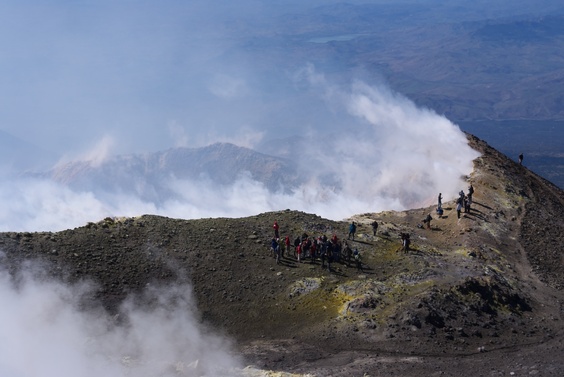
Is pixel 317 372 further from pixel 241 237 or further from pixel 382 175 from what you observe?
pixel 382 175

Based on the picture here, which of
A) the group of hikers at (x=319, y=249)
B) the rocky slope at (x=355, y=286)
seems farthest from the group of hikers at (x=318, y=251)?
the rocky slope at (x=355, y=286)

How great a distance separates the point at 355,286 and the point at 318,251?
5429 millimetres

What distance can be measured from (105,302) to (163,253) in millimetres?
7021

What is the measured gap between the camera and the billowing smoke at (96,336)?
3781cm

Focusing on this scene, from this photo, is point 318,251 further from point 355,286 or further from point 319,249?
point 355,286

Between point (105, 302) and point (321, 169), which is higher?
point (321, 169)

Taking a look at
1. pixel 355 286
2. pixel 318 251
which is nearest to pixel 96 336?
pixel 355 286

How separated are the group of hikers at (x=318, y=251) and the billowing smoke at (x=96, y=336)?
8.69m

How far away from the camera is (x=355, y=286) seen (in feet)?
156

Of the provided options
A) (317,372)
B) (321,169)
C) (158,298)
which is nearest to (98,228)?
(158,298)

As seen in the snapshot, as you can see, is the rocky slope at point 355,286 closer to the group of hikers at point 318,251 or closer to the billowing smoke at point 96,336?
the group of hikers at point 318,251

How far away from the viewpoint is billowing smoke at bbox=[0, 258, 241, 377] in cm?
3781

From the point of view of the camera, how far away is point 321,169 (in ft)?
634

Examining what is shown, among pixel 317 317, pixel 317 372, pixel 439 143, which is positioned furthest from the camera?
pixel 439 143
